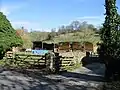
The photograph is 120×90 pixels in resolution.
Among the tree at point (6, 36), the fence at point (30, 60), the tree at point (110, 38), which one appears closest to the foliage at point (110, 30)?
the tree at point (110, 38)

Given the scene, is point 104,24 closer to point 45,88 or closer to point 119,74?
point 119,74

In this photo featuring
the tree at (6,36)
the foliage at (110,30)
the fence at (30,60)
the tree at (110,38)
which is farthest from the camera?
the fence at (30,60)

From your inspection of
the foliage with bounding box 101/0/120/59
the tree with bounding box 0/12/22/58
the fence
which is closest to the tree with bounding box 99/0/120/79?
the foliage with bounding box 101/0/120/59

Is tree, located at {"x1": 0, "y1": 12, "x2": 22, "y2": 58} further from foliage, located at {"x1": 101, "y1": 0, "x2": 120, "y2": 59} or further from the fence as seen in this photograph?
the fence

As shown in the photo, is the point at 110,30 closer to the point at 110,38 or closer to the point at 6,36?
the point at 110,38

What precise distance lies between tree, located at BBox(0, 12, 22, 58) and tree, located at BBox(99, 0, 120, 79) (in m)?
6.10

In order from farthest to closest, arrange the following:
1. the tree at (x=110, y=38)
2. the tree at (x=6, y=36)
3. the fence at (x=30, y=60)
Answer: the fence at (x=30, y=60)
the tree at (x=110, y=38)
the tree at (x=6, y=36)

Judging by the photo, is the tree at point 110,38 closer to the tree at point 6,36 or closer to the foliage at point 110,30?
the foliage at point 110,30

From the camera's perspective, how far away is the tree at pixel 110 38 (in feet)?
63.9

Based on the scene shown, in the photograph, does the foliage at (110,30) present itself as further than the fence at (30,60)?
No

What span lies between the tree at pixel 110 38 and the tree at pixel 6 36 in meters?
6.10

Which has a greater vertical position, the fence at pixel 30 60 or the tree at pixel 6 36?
the tree at pixel 6 36

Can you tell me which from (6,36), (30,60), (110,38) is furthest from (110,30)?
(30,60)

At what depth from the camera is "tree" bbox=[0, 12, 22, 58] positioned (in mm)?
16578
